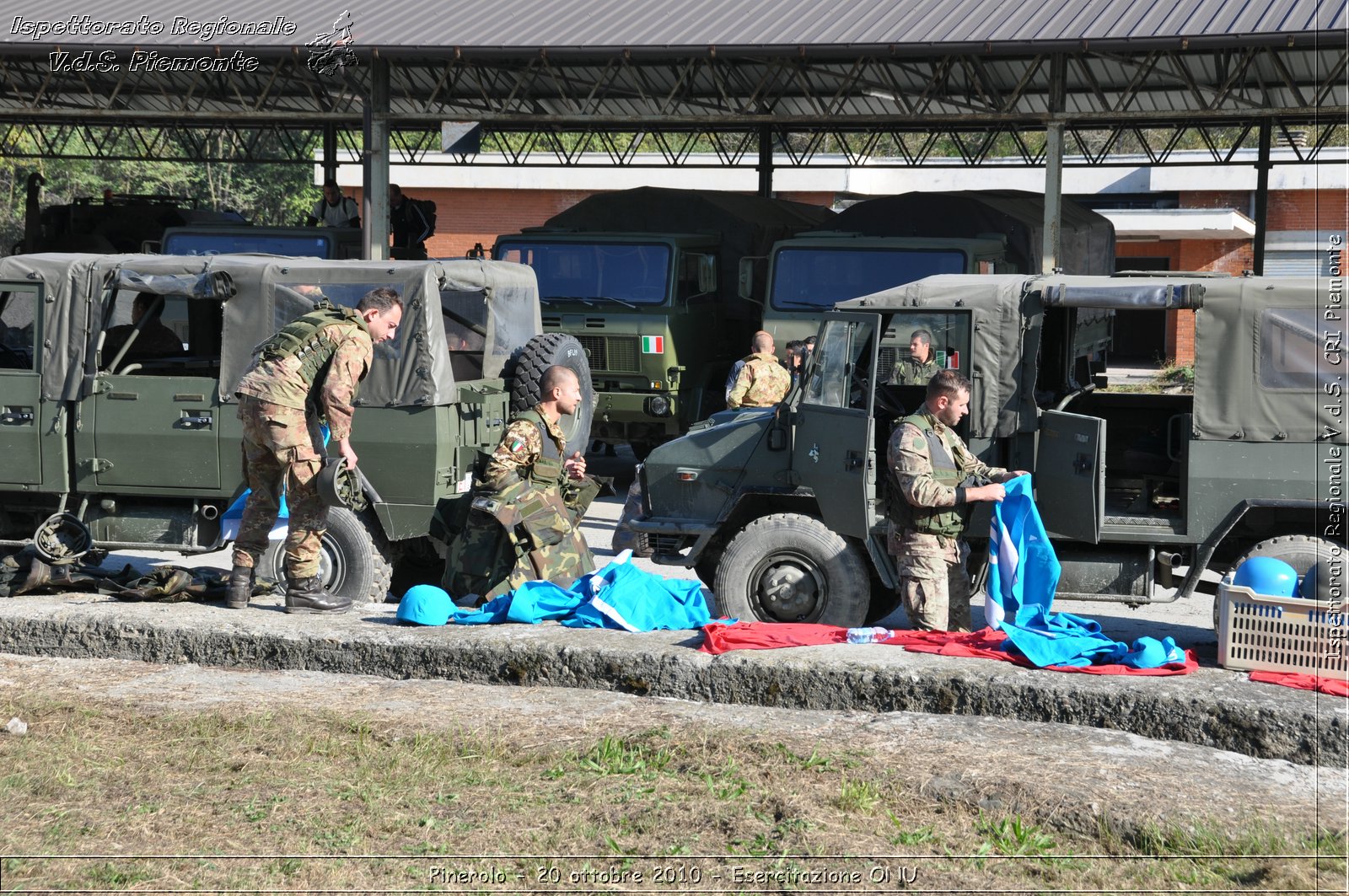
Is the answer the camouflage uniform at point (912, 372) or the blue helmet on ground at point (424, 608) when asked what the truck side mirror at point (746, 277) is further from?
the blue helmet on ground at point (424, 608)

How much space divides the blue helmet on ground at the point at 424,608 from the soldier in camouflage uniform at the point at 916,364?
317 centimetres

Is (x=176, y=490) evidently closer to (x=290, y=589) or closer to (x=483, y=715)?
(x=290, y=589)

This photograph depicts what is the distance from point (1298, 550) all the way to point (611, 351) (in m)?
8.00

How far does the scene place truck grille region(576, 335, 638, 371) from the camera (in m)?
14.0

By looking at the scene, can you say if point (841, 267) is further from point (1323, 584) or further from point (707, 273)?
point (1323, 584)

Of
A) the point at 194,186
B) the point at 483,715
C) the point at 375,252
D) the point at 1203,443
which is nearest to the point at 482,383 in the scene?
the point at 483,715

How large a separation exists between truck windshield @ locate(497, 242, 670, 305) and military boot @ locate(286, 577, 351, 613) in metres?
7.60

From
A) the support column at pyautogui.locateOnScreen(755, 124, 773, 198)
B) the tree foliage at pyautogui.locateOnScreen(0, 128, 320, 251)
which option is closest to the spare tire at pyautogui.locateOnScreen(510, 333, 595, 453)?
the support column at pyautogui.locateOnScreen(755, 124, 773, 198)

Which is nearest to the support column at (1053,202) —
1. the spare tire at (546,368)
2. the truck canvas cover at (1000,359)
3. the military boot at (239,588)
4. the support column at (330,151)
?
the spare tire at (546,368)

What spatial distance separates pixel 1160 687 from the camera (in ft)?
17.9

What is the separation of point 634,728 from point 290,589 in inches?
87.5

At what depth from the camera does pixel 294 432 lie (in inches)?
271

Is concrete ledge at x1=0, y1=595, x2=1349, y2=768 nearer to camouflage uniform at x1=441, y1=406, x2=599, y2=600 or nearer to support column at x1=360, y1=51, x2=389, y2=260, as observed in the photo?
camouflage uniform at x1=441, y1=406, x2=599, y2=600

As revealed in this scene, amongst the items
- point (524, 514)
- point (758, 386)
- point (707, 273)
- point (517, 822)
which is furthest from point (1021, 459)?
point (707, 273)
